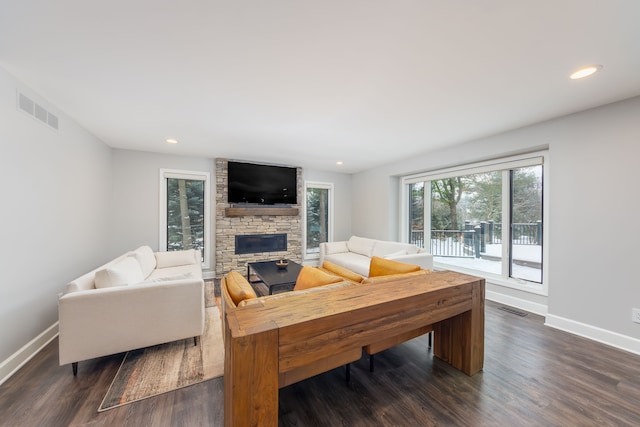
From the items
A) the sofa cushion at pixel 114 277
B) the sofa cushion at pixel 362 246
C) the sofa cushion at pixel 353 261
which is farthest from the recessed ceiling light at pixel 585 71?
the sofa cushion at pixel 114 277

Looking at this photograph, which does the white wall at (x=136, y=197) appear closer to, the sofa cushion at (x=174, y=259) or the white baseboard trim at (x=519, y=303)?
the sofa cushion at (x=174, y=259)

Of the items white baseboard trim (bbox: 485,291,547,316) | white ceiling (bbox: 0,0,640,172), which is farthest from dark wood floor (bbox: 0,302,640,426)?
white ceiling (bbox: 0,0,640,172)

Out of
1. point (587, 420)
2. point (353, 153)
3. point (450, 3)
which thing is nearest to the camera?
point (450, 3)

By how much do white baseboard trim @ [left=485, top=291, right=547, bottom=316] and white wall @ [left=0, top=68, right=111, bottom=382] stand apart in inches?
219

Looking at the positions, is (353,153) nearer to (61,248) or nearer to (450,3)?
(450,3)

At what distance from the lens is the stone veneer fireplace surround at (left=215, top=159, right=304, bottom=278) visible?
4988mm

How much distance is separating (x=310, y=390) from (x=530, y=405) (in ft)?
5.15

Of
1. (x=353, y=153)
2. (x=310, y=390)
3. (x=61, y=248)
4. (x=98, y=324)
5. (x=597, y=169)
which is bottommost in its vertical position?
(x=310, y=390)

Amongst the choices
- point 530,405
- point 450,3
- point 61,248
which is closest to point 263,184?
point 61,248

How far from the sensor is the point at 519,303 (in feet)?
11.1

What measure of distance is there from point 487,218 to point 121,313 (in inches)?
196

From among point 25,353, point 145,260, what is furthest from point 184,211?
point 25,353

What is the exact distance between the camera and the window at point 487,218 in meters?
3.41

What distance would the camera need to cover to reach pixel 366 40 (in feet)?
5.24
